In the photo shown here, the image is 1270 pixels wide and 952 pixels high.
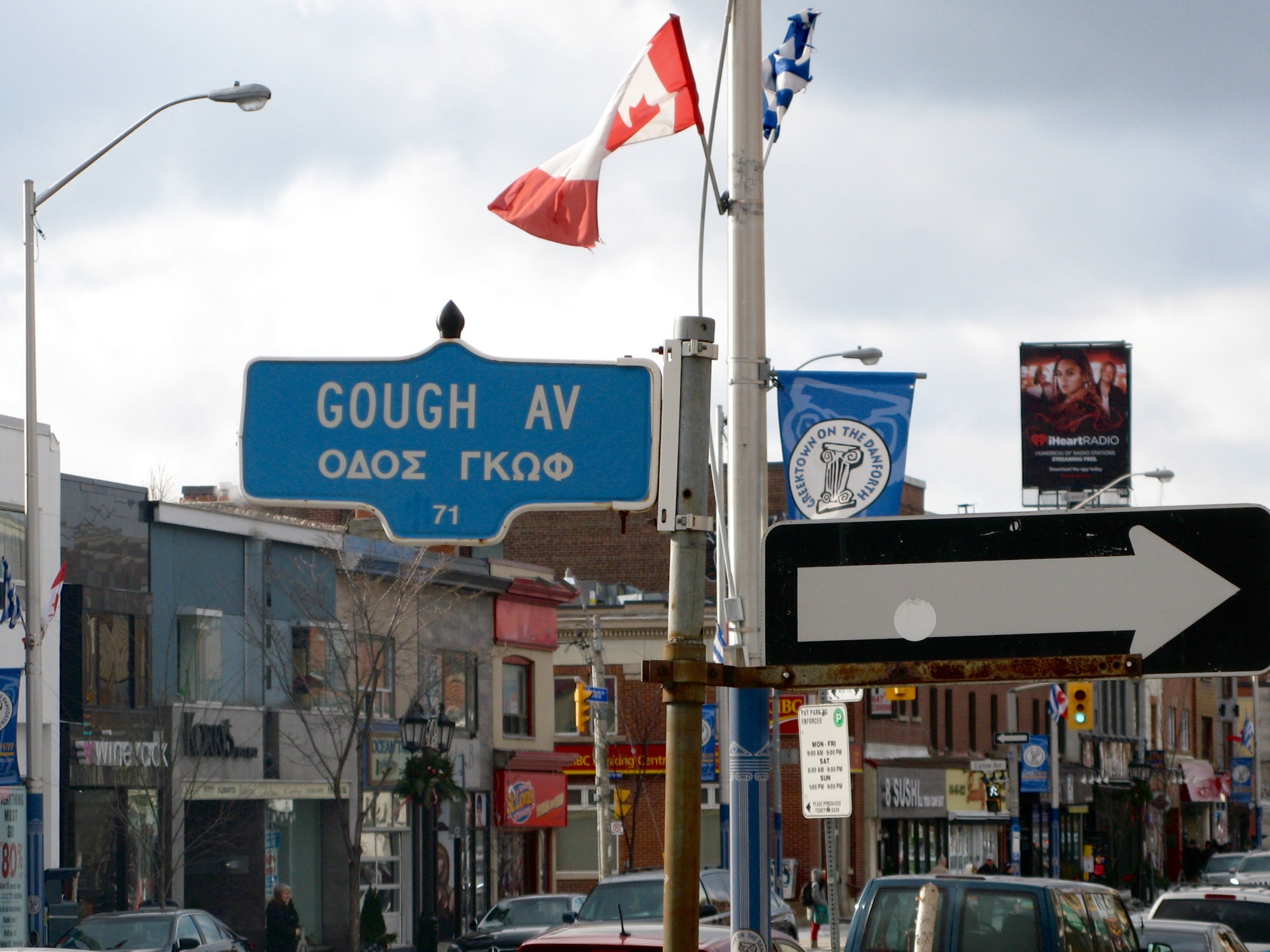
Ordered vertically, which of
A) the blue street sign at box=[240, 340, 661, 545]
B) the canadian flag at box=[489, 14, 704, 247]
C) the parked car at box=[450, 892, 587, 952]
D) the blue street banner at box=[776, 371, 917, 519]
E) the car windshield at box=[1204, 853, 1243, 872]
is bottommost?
the car windshield at box=[1204, 853, 1243, 872]

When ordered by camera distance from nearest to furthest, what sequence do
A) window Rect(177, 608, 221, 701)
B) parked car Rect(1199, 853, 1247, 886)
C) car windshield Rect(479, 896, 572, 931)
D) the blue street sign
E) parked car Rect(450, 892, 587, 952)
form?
the blue street sign → parked car Rect(450, 892, 587, 952) → car windshield Rect(479, 896, 572, 931) → window Rect(177, 608, 221, 701) → parked car Rect(1199, 853, 1247, 886)

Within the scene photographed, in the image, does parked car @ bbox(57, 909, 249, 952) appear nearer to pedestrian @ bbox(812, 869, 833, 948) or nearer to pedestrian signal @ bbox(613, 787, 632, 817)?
pedestrian @ bbox(812, 869, 833, 948)

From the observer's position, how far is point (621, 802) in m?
49.1

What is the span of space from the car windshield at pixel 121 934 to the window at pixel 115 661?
9.10 metres

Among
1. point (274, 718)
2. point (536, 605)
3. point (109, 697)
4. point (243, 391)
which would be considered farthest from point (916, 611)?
point (536, 605)

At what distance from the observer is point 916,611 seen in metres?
4.43

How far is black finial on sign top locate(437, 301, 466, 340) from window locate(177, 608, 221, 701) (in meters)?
28.8

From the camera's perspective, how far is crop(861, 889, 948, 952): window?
506 inches

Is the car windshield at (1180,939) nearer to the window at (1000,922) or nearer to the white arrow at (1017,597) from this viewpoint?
the window at (1000,922)

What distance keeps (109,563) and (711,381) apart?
1111 inches

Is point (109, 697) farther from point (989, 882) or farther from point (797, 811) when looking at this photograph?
point (797, 811)

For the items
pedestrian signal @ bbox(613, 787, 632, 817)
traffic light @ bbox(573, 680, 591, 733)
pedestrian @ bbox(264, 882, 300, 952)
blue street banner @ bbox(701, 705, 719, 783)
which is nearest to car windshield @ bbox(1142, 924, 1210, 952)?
pedestrian @ bbox(264, 882, 300, 952)

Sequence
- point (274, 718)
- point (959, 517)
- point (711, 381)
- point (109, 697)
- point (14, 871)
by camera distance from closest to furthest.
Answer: point (959, 517) → point (711, 381) → point (14, 871) → point (109, 697) → point (274, 718)

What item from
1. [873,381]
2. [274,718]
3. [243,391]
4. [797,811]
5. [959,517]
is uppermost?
[873,381]
